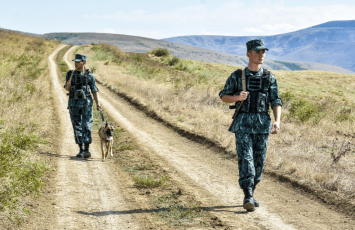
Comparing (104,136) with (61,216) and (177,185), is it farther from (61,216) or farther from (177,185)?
(61,216)

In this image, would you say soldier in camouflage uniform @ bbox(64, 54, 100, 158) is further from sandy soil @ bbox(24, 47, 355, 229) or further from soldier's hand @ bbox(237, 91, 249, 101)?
soldier's hand @ bbox(237, 91, 249, 101)

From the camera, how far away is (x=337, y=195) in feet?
16.2

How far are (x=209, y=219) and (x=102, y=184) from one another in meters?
2.28

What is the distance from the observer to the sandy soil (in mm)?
3934

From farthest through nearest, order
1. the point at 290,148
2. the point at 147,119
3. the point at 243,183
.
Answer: the point at 147,119 < the point at 290,148 < the point at 243,183

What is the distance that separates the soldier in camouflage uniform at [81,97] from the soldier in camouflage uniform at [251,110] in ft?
12.3

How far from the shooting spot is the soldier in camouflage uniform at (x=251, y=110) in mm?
4105

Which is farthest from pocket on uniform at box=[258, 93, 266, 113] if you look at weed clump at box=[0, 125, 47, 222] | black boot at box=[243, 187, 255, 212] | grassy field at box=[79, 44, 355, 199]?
weed clump at box=[0, 125, 47, 222]

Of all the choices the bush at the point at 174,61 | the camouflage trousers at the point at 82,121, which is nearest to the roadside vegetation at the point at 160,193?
the camouflage trousers at the point at 82,121

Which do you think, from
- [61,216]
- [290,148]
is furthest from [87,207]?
[290,148]

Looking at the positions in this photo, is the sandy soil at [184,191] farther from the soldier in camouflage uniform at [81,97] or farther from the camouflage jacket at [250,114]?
the camouflage jacket at [250,114]

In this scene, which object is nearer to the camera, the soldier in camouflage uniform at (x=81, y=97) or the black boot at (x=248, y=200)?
the black boot at (x=248, y=200)

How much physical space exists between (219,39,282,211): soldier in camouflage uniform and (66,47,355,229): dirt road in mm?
334

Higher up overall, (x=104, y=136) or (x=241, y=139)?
(x=241, y=139)
